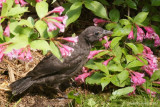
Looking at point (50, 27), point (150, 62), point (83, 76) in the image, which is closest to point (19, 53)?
point (50, 27)

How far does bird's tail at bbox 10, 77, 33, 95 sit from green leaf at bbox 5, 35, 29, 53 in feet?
4.77

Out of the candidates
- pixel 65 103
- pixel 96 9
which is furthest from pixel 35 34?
pixel 65 103

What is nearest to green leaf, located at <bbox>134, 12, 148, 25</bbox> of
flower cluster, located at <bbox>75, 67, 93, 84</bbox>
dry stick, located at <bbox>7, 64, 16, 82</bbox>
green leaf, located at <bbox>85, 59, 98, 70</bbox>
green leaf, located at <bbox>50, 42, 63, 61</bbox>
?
green leaf, located at <bbox>85, 59, 98, 70</bbox>

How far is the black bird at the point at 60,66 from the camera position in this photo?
162 inches

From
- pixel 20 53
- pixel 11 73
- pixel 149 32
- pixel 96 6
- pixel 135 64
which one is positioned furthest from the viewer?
pixel 11 73

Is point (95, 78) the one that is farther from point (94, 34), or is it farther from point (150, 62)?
point (150, 62)

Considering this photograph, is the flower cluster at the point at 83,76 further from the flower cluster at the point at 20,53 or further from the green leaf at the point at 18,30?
the green leaf at the point at 18,30

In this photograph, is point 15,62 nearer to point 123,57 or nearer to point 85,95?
point 85,95

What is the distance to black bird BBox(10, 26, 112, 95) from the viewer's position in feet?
13.5

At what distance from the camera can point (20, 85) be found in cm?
418

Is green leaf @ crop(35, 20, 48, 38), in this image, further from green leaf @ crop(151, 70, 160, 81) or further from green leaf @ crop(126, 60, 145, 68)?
green leaf @ crop(151, 70, 160, 81)

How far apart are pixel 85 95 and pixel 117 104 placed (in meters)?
0.58

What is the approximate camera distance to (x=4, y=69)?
187 inches

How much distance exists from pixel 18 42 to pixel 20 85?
152 centimetres
